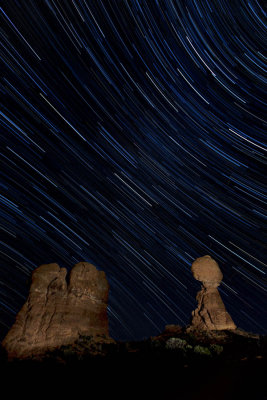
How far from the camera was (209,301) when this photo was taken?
79.0ft

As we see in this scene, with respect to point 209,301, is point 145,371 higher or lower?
lower

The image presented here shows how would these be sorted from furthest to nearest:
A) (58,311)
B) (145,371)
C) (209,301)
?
1. (209,301)
2. (58,311)
3. (145,371)

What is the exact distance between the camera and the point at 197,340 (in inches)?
727

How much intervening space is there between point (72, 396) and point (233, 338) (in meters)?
14.3

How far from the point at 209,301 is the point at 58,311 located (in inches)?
583

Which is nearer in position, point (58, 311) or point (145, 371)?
point (145, 371)

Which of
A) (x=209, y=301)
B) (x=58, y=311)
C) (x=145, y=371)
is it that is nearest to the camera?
(x=145, y=371)

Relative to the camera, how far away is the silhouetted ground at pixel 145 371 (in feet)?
25.8

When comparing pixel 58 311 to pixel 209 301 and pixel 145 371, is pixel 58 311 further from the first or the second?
pixel 209 301

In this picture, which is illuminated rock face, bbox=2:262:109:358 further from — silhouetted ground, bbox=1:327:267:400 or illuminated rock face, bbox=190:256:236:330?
illuminated rock face, bbox=190:256:236:330

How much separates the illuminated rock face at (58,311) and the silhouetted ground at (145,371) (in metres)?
1.22

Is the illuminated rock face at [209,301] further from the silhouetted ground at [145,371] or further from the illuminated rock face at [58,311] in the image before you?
the illuminated rock face at [58,311]

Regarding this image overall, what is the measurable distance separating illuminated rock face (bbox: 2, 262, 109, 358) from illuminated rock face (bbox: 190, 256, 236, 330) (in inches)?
375

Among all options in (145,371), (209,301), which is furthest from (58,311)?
(209,301)
